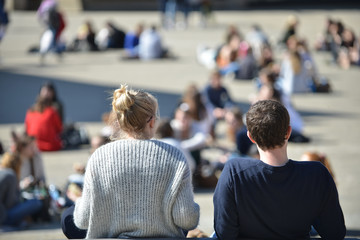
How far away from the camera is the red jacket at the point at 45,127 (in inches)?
396

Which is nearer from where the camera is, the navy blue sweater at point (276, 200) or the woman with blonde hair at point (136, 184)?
the navy blue sweater at point (276, 200)

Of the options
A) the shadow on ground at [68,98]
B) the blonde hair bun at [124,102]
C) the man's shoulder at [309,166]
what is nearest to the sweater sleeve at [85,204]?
the blonde hair bun at [124,102]

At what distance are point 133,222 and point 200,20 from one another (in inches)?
967

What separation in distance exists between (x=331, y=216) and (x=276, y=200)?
12.0 inches

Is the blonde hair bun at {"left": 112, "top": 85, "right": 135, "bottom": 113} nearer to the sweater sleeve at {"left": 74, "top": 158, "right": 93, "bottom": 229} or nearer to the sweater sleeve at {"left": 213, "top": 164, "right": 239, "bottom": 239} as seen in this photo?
the sweater sleeve at {"left": 74, "top": 158, "right": 93, "bottom": 229}

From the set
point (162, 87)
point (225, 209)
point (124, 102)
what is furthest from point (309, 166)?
point (162, 87)

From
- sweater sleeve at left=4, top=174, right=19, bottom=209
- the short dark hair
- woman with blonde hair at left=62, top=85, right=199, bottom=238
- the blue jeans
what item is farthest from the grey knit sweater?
the blue jeans

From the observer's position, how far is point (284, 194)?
310 cm

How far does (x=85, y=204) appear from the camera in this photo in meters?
3.27

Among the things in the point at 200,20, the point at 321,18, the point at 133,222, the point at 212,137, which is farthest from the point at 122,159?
the point at 321,18

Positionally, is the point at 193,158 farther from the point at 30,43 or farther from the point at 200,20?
the point at 200,20

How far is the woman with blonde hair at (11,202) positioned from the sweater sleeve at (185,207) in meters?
3.37

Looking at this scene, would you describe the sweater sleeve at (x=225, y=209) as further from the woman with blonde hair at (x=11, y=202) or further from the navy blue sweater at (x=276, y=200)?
the woman with blonde hair at (x=11, y=202)

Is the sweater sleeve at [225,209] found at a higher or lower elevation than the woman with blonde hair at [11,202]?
higher
